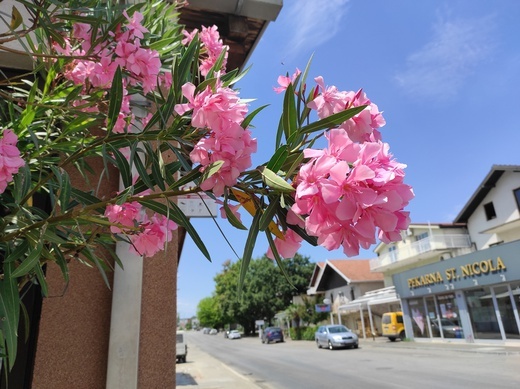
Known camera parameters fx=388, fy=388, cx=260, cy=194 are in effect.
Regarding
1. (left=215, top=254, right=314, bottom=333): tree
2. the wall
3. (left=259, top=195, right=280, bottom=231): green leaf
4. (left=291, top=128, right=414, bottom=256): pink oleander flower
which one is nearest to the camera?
(left=291, top=128, right=414, bottom=256): pink oleander flower

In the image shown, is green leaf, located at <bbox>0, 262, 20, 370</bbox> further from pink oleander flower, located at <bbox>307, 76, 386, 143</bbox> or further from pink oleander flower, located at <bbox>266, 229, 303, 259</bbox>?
pink oleander flower, located at <bbox>307, 76, 386, 143</bbox>

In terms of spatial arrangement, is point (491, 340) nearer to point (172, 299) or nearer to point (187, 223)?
point (172, 299)

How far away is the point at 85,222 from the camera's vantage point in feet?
4.03

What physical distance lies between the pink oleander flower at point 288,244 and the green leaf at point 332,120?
0.92ft

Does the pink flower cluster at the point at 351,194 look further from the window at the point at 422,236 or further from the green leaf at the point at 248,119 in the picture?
the window at the point at 422,236

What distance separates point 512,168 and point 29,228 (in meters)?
22.9

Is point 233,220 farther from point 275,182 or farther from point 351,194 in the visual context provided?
point 351,194

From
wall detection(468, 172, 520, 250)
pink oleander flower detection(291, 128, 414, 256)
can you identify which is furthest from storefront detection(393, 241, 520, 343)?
pink oleander flower detection(291, 128, 414, 256)

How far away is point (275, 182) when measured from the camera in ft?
2.94

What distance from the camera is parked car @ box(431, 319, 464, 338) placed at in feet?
65.0

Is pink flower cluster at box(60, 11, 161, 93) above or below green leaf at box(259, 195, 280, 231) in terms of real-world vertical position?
above

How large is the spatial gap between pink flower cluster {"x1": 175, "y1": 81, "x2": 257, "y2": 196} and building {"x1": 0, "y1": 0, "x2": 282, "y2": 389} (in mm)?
1408

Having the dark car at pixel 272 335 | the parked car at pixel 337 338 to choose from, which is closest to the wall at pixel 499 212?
the parked car at pixel 337 338

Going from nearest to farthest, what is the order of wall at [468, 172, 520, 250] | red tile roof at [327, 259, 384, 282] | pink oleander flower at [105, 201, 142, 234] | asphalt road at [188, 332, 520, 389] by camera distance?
pink oleander flower at [105, 201, 142, 234]
asphalt road at [188, 332, 520, 389]
wall at [468, 172, 520, 250]
red tile roof at [327, 259, 384, 282]
